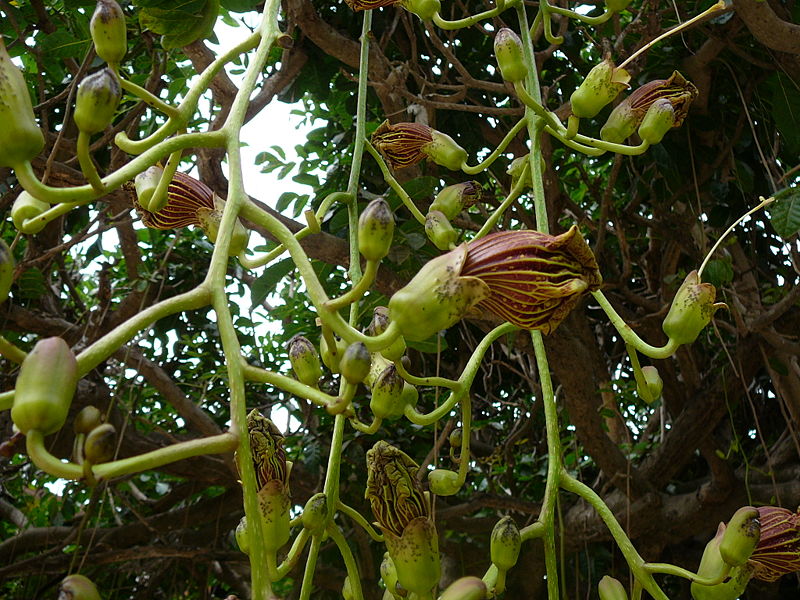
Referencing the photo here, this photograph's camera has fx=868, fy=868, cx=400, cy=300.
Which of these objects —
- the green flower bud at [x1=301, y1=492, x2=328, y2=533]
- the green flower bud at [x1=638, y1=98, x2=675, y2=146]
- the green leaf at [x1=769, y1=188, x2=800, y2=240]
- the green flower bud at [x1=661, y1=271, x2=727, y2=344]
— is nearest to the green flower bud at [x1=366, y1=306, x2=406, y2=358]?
the green flower bud at [x1=301, y1=492, x2=328, y2=533]

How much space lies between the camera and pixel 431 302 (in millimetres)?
544

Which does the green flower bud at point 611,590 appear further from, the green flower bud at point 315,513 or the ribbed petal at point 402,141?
the ribbed petal at point 402,141

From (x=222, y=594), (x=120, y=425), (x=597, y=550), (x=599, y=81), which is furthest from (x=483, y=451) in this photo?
(x=599, y=81)

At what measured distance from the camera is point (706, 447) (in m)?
2.08

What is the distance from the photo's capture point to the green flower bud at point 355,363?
1.67 ft

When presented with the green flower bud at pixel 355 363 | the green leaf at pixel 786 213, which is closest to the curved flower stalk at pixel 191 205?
the green flower bud at pixel 355 363

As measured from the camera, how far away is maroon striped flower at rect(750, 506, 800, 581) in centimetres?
83

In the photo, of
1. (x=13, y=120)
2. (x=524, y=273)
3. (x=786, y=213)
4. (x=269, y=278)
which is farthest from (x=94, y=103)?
(x=786, y=213)

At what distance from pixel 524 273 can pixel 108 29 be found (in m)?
0.33

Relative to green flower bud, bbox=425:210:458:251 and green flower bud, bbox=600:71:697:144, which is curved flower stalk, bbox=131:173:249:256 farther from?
green flower bud, bbox=600:71:697:144

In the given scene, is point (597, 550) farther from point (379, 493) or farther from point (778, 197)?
point (379, 493)

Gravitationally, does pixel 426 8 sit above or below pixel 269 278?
above

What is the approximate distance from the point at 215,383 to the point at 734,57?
63.1 inches

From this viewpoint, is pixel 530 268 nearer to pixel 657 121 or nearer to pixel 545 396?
pixel 545 396
